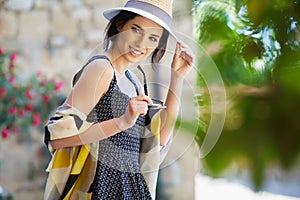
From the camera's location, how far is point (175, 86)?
2.92 ft

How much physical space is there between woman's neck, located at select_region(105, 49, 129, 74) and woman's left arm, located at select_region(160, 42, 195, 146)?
9cm

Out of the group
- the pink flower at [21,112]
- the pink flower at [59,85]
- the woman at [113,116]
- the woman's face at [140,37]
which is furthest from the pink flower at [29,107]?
the woman's face at [140,37]

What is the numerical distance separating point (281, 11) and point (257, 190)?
9 cm

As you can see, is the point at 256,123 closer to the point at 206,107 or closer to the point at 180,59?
the point at 206,107

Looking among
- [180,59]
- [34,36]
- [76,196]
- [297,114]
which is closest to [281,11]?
[297,114]

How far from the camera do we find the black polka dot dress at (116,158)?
874 mm

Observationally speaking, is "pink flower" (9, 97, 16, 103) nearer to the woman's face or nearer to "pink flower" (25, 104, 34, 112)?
"pink flower" (25, 104, 34, 112)

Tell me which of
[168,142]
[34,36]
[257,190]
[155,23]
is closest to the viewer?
[257,190]

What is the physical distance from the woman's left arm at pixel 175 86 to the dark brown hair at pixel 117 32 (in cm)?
3

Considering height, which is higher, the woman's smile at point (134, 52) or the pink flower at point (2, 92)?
the woman's smile at point (134, 52)

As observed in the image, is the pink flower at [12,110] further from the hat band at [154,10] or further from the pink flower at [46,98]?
the hat band at [154,10]

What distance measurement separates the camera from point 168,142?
0.97 metres

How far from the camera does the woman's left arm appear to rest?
0.84 metres

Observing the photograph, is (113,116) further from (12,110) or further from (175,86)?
(12,110)
